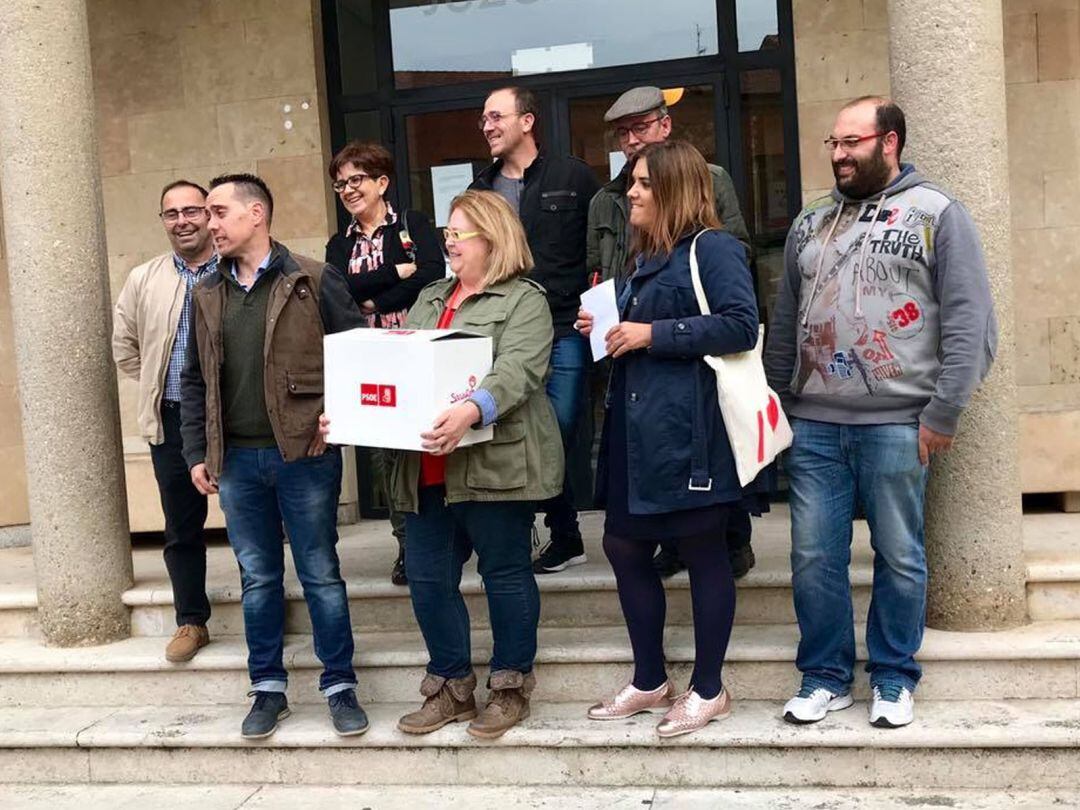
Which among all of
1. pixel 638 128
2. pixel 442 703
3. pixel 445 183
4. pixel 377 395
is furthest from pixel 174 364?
pixel 445 183

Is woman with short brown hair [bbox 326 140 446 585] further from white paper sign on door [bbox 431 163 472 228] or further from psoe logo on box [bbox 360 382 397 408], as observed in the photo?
white paper sign on door [bbox 431 163 472 228]

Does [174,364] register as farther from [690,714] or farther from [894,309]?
[894,309]

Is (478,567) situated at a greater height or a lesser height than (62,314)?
lesser

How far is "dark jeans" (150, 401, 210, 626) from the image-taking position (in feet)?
16.8

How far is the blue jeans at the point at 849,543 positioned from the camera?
4176 mm

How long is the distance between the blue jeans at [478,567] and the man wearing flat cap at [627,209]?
0.83 meters

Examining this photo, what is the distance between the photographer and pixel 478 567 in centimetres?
444

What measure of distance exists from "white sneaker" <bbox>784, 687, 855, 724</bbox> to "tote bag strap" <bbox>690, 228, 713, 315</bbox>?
134cm

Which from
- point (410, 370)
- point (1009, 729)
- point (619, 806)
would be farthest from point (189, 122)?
point (1009, 729)

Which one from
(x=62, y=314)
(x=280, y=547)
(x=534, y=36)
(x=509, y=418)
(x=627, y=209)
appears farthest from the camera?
(x=534, y=36)

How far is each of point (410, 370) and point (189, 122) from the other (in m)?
3.93

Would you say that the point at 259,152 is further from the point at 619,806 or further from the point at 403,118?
the point at 619,806

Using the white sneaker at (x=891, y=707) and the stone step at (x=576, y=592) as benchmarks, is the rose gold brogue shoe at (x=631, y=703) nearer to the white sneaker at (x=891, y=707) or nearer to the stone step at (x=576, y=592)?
the stone step at (x=576, y=592)

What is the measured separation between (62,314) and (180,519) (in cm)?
100
